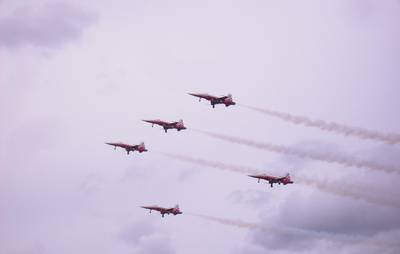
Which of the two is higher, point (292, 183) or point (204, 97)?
point (204, 97)

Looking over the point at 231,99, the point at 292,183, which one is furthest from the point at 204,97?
the point at 292,183

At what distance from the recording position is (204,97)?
198250 millimetres

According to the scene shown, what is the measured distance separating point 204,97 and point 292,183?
1325 inches

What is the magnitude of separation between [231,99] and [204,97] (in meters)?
8.19

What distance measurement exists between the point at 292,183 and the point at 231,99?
28.8 meters

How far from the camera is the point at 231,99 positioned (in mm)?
194375

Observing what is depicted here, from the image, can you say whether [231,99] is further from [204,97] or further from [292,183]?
[292,183]

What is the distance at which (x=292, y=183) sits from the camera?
199250mm

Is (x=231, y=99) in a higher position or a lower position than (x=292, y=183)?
higher
